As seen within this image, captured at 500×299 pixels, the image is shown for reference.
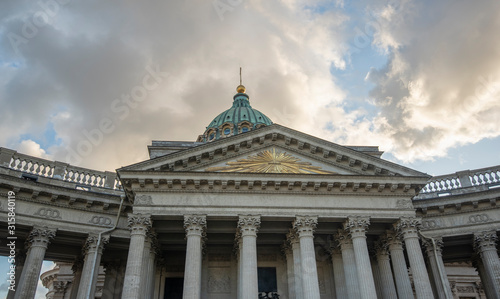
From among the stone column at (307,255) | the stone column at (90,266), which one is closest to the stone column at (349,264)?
the stone column at (307,255)

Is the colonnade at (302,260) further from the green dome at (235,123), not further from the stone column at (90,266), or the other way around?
the green dome at (235,123)

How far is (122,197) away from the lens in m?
23.0

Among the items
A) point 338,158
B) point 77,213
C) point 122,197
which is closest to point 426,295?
point 338,158

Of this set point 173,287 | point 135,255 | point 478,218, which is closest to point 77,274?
point 173,287

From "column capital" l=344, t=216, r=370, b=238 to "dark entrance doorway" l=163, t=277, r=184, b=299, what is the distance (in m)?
11.2

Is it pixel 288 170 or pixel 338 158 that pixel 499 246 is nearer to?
pixel 338 158

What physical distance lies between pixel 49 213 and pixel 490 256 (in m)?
24.7

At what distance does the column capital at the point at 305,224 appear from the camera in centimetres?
2136

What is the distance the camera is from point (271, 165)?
22938 millimetres

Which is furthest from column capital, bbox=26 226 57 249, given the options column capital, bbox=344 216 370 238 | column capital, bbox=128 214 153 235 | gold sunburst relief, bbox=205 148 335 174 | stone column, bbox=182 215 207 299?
column capital, bbox=344 216 370 238

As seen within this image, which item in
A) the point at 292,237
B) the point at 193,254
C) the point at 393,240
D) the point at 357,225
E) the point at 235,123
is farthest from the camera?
the point at 235,123

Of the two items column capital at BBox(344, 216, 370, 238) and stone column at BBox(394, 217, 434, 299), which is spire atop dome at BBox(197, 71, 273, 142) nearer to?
column capital at BBox(344, 216, 370, 238)

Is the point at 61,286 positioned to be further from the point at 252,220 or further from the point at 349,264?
the point at 349,264

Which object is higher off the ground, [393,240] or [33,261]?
[393,240]
